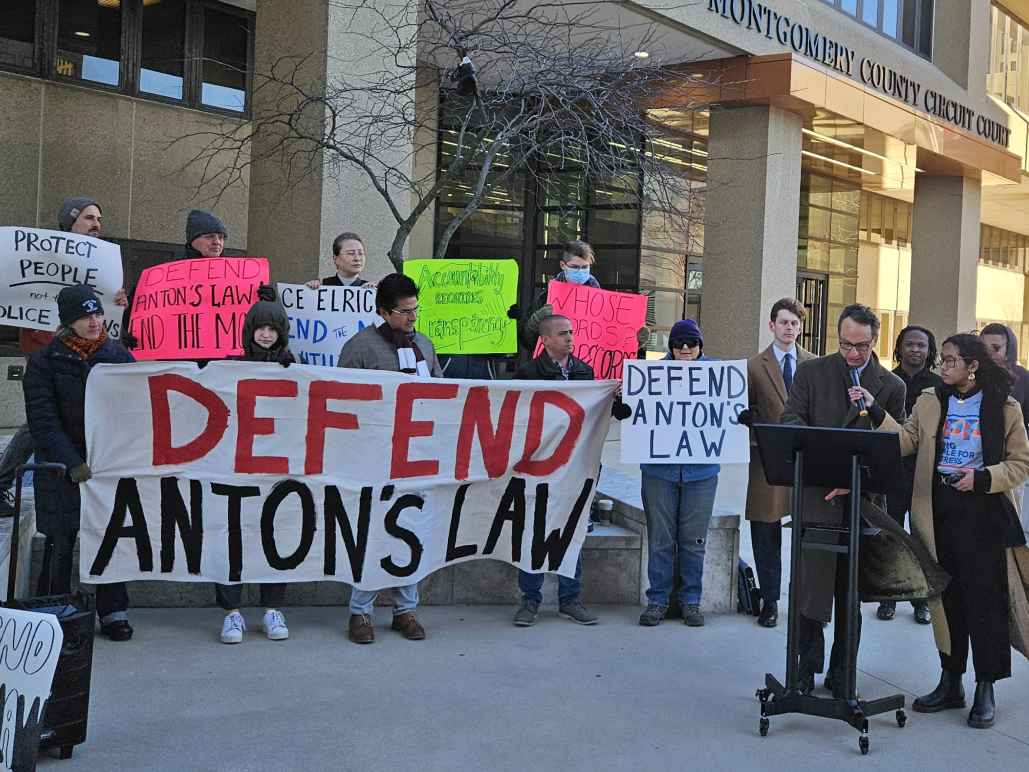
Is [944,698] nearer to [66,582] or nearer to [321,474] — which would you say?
[321,474]

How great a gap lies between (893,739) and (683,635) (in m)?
1.71

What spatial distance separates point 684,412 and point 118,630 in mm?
3401

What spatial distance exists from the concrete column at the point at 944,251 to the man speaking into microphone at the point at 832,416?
60.2ft

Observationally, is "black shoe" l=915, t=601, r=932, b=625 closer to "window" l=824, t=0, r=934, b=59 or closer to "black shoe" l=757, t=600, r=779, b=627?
"black shoe" l=757, t=600, r=779, b=627

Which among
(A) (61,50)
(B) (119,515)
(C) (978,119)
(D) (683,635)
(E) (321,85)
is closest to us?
(B) (119,515)

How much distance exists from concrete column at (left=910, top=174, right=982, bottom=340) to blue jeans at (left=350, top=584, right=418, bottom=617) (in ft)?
62.5

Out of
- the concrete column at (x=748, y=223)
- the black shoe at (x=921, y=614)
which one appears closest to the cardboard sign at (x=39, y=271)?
the black shoe at (x=921, y=614)

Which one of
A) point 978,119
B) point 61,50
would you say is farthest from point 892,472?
point 978,119

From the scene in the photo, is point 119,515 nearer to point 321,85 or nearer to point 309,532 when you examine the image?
point 309,532

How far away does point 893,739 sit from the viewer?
16.9 ft

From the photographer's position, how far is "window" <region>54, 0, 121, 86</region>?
12.9m

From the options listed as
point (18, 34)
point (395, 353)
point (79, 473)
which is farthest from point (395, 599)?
point (18, 34)

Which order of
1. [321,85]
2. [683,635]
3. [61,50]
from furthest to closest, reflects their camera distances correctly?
[61,50] → [321,85] → [683,635]

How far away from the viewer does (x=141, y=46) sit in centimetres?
1343
